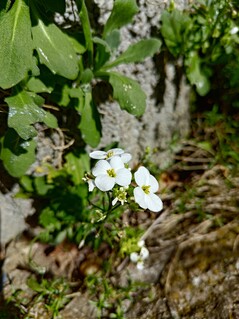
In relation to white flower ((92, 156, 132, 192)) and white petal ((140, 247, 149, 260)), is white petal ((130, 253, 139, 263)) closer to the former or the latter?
white petal ((140, 247, 149, 260))

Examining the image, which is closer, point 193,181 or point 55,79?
point 55,79

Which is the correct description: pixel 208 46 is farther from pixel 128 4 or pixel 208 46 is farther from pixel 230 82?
pixel 128 4

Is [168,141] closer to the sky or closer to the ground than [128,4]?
closer to the ground

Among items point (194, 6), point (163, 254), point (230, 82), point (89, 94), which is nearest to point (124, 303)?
point (163, 254)

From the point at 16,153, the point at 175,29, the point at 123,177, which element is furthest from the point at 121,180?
the point at 175,29

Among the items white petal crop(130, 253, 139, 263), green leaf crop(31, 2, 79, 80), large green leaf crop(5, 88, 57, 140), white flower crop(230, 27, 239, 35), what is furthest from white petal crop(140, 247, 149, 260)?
white flower crop(230, 27, 239, 35)

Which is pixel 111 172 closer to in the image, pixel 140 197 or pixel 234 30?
pixel 140 197

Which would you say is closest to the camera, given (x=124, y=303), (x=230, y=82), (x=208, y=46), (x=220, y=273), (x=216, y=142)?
(x=220, y=273)
